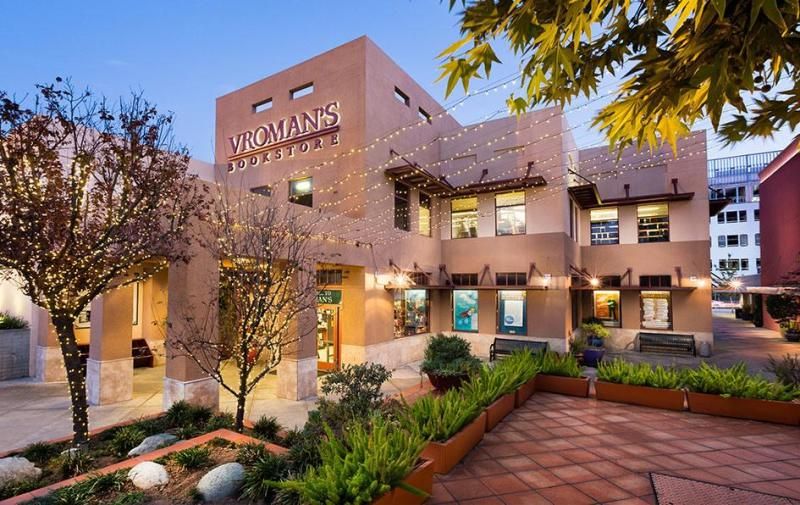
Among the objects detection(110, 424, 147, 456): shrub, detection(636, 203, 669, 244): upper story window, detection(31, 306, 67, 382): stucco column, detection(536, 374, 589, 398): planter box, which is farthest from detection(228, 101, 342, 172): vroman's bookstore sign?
detection(636, 203, 669, 244): upper story window

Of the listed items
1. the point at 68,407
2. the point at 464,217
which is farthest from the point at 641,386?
the point at 68,407

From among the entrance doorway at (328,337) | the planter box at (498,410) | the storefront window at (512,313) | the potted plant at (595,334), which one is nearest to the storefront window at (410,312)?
the entrance doorway at (328,337)

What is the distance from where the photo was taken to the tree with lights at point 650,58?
2455 millimetres

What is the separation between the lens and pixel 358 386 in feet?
21.2

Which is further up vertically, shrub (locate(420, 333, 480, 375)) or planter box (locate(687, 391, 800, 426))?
shrub (locate(420, 333, 480, 375))

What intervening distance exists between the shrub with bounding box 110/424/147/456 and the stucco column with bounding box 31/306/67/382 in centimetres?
721

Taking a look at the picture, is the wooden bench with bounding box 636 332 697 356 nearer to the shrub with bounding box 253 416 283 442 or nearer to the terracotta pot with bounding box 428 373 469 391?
the terracotta pot with bounding box 428 373 469 391

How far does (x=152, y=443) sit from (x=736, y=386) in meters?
10.0

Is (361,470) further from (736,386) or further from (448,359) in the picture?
(736,386)

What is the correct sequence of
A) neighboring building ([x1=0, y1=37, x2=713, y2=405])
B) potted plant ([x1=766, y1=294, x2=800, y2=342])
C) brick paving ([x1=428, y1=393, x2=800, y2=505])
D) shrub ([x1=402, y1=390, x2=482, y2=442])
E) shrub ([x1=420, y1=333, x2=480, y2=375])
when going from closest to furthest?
brick paving ([x1=428, y1=393, x2=800, y2=505]) → shrub ([x1=402, y1=390, x2=482, y2=442]) → shrub ([x1=420, y1=333, x2=480, y2=375]) → neighboring building ([x1=0, y1=37, x2=713, y2=405]) → potted plant ([x1=766, y1=294, x2=800, y2=342])

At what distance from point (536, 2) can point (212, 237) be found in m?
8.04

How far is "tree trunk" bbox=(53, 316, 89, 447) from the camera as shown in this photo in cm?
647

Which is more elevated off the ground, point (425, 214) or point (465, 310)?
point (425, 214)

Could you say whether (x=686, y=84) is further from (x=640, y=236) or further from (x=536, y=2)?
(x=640, y=236)
